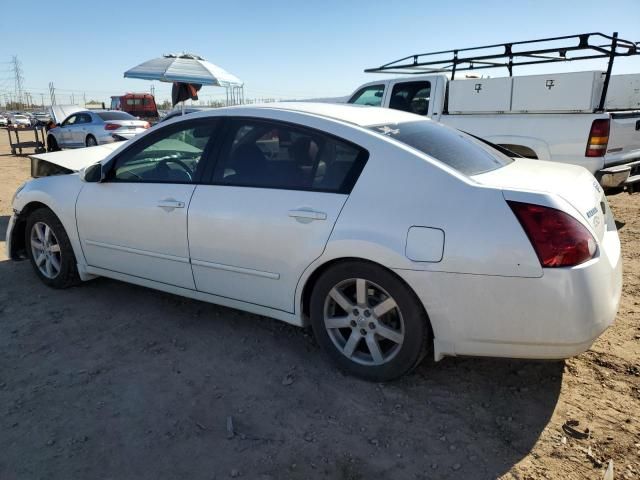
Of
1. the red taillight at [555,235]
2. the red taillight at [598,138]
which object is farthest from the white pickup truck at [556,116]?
the red taillight at [555,235]

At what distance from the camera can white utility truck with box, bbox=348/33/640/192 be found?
5.66m

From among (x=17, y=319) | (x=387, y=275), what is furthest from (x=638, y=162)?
(x=17, y=319)

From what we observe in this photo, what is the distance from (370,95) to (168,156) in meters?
5.40

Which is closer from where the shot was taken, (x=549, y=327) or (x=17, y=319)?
→ (x=549, y=327)

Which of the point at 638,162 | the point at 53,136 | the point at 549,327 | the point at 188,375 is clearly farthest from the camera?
the point at 53,136

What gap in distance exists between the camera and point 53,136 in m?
16.6

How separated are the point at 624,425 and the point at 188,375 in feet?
7.78

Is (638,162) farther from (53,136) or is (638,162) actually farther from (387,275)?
(53,136)

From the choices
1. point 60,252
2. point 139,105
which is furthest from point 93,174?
point 139,105

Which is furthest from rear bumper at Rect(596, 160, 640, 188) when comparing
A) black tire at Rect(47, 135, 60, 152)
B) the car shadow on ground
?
black tire at Rect(47, 135, 60, 152)

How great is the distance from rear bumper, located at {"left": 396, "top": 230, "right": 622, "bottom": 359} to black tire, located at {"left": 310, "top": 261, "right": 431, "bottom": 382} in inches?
3.0

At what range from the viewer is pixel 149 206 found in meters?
3.52

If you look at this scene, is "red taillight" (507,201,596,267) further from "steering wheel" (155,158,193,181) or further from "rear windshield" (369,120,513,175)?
"steering wheel" (155,158,193,181)

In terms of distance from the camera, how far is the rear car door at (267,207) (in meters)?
2.84
